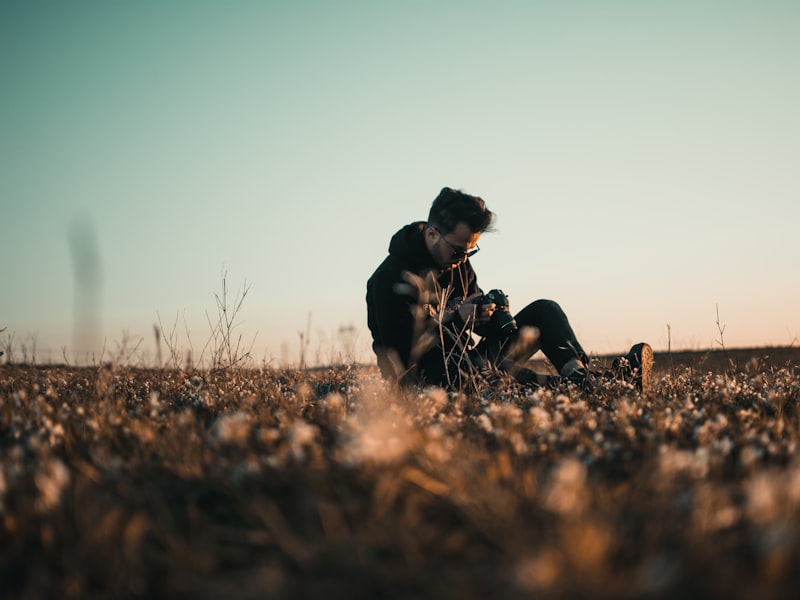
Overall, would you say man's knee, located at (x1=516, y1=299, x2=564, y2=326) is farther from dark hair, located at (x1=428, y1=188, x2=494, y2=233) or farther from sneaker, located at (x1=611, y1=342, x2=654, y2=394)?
dark hair, located at (x1=428, y1=188, x2=494, y2=233)

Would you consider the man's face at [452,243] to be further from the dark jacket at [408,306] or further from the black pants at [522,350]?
the black pants at [522,350]

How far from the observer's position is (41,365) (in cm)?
1024

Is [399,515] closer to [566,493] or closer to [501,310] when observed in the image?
[566,493]

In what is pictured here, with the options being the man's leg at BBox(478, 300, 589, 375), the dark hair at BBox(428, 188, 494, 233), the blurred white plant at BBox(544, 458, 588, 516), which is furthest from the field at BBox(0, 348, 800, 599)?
the dark hair at BBox(428, 188, 494, 233)

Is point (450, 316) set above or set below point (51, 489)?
above

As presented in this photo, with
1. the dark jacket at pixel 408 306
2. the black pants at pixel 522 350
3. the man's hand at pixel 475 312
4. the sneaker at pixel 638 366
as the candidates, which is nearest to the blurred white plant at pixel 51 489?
the black pants at pixel 522 350

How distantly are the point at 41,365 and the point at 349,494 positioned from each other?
10078mm

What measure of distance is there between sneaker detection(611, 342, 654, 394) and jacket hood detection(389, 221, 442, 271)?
1.92 metres

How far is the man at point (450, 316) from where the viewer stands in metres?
5.61

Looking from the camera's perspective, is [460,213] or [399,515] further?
[460,213]

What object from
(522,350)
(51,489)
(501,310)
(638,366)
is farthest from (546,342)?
(51,489)

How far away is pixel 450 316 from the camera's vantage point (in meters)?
5.87

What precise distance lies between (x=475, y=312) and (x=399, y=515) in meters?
Result: 3.89

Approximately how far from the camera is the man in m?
5.61
